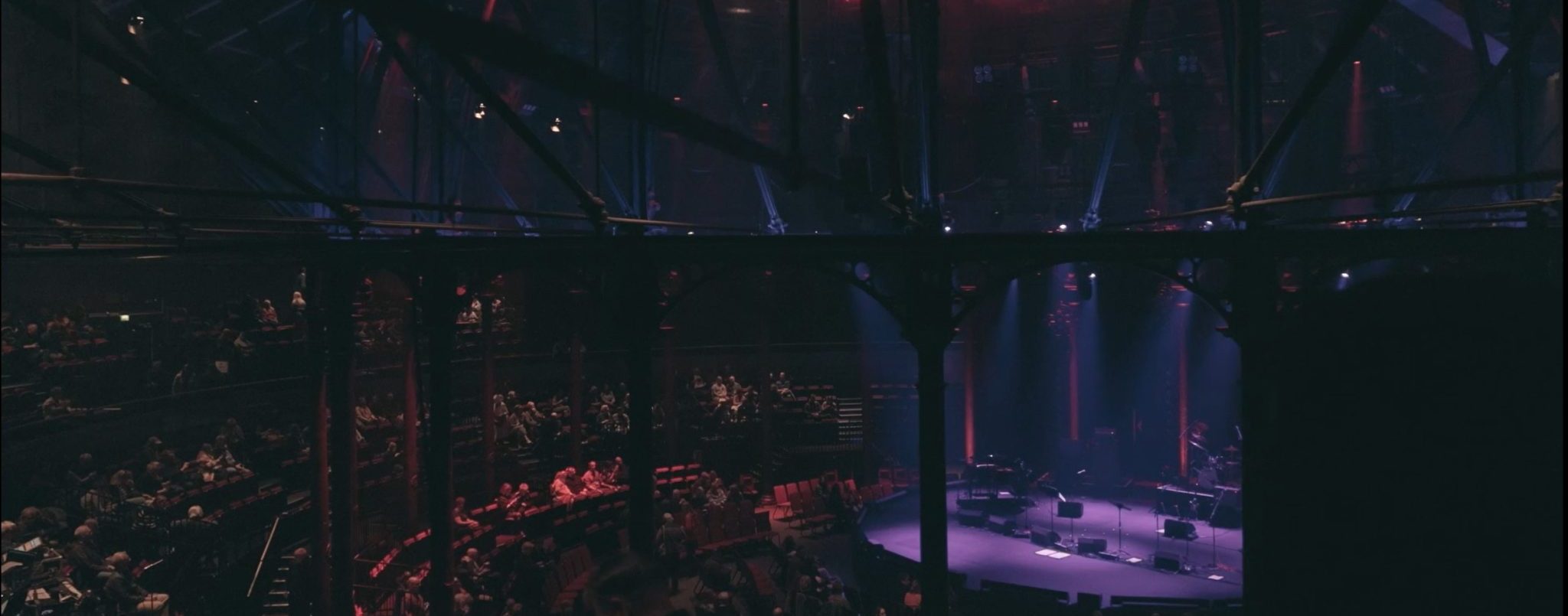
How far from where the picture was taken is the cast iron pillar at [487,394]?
48.9ft

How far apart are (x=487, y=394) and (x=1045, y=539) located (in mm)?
10212

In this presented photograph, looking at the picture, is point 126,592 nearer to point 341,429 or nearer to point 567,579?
point 341,429

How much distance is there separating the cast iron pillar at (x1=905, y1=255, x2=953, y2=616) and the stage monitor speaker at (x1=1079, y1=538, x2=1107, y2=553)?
25.6 feet

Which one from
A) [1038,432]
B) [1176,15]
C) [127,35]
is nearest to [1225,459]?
[1038,432]

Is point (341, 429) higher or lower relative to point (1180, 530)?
higher

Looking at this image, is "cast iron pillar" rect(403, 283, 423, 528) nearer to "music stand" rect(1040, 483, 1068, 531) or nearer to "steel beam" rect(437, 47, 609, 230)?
"steel beam" rect(437, 47, 609, 230)

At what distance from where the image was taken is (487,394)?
14953 millimetres

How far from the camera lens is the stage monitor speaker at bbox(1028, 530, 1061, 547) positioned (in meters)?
16.6

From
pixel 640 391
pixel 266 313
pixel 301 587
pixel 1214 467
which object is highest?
pixel 266 313

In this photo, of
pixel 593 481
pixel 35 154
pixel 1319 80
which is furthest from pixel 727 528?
pixel 1319 80

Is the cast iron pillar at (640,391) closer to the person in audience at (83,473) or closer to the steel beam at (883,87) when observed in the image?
Result: the steel beam at (883,87)

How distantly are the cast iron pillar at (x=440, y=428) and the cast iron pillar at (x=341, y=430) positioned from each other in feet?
2.55

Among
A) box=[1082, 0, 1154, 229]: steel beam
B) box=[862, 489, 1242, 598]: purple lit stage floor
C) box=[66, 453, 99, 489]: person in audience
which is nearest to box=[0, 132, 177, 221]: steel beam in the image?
box=[66, 453, 99, 489]: person in audience

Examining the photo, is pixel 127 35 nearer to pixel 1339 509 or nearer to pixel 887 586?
pixel 1339 509
